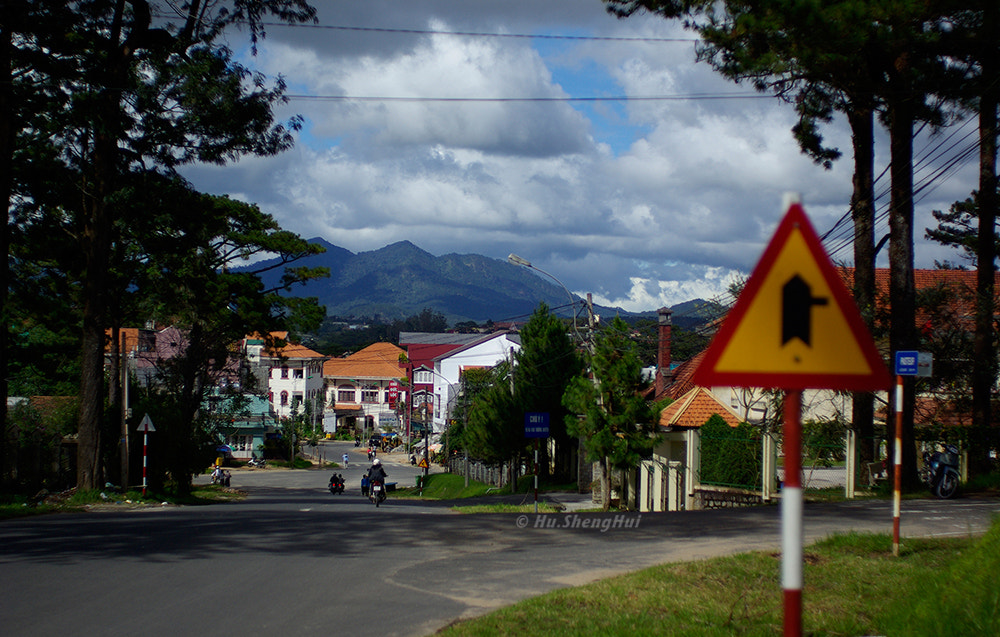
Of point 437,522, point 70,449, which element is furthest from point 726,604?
point 70,449

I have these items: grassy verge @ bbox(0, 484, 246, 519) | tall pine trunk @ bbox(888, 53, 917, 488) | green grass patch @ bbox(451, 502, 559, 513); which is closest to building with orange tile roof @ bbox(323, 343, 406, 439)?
grassy verge @ bbox(0, 484, 246, 519)

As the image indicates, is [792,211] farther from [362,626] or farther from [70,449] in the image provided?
[70,449]

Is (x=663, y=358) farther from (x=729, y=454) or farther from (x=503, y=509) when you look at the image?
(x=503, y=509)

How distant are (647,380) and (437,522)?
11115 mm

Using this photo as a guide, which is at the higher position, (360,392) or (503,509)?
(360,392)

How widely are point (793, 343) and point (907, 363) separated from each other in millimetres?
8344

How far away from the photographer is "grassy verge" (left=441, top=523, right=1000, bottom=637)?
18.3 ft

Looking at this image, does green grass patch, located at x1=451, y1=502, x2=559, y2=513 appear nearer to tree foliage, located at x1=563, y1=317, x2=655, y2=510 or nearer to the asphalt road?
tree foliage, located at x1=563, y1=317, x2=655, y2=510

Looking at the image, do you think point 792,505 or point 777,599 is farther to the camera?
point 777,599

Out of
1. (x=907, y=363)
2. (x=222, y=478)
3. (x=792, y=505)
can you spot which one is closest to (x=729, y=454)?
(x=907, y=363)

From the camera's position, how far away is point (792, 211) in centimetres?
356

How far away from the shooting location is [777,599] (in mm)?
7738

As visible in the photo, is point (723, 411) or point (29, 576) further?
point (723, 411)

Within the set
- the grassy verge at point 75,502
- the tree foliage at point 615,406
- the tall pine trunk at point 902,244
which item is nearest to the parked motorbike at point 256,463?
the grassy verge at point 75,502
